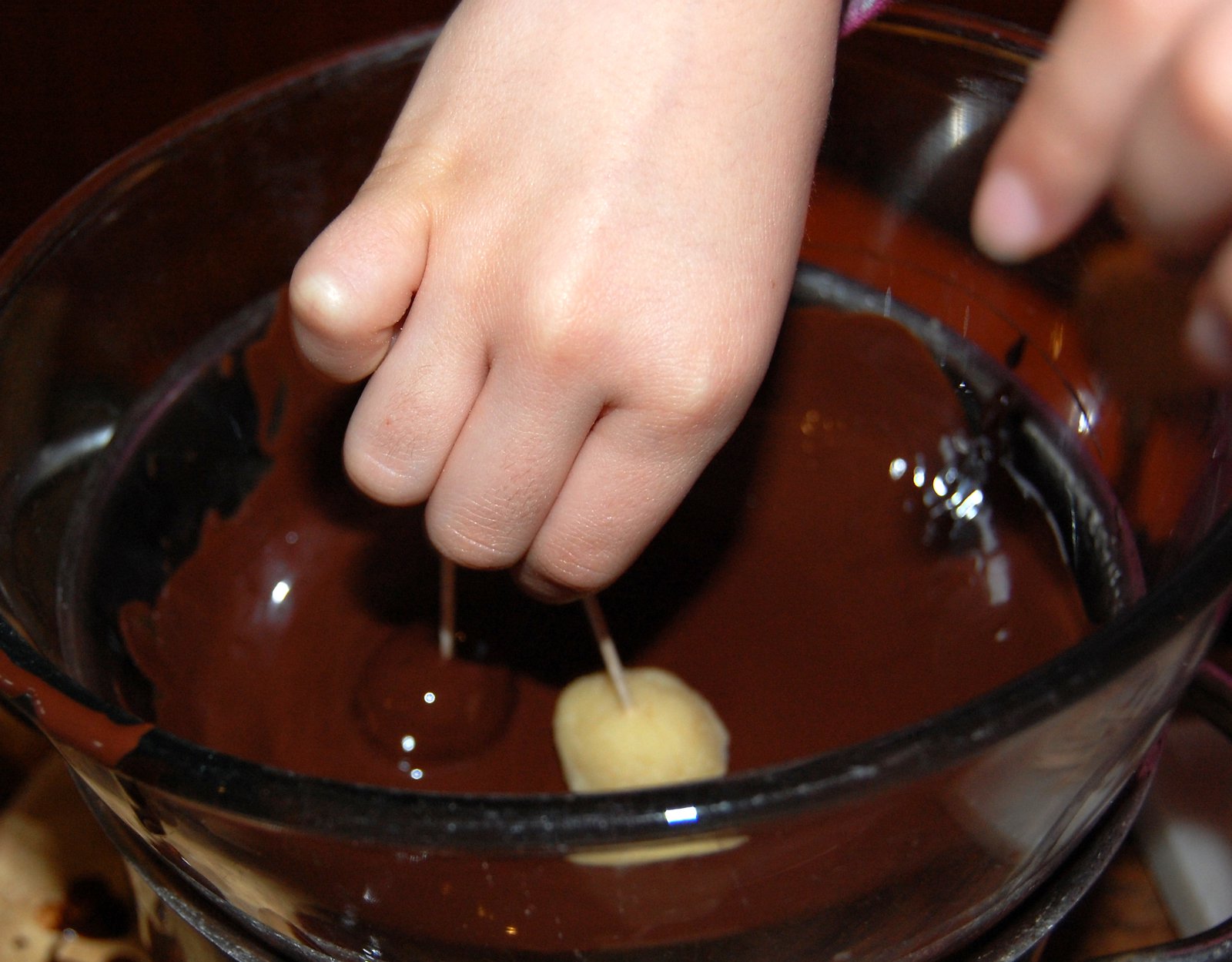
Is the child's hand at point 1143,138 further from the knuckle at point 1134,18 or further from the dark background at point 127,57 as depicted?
the dark background at point 127,57

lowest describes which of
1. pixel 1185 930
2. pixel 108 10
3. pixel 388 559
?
pixel 1185 930

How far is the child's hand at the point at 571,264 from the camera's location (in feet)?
1.02

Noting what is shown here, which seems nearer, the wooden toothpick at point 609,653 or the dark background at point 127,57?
the wooden toothpick at point 609,653

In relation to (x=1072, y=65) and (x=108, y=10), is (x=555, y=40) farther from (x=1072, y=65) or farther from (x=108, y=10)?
(x=108, y=10)

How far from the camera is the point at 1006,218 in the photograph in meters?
0.46

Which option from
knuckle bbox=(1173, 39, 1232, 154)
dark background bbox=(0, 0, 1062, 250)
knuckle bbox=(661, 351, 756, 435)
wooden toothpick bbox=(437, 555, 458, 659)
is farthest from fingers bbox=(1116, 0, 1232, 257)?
dark background bbox=(0, 0, 1062, 250)

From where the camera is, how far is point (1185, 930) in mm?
432

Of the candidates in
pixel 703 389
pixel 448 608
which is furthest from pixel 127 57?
pixel 703 389

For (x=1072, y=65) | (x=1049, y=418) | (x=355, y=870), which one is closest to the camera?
(x=355, y=870)

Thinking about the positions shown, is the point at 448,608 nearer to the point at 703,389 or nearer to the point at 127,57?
the point at 703,389

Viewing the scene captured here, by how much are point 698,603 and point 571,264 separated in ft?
0.68

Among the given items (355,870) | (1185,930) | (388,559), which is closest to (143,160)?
(388,559)

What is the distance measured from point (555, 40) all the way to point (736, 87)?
5 cm

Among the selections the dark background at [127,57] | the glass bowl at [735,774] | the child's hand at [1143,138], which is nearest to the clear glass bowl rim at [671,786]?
the glass bowl at [735,774]
